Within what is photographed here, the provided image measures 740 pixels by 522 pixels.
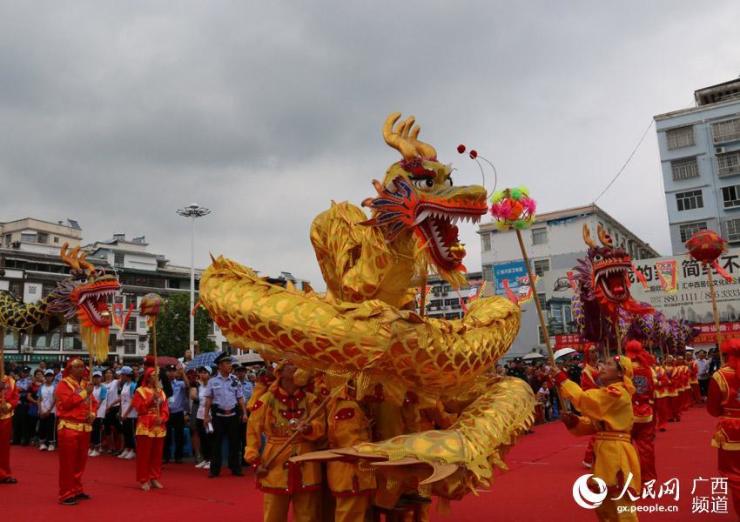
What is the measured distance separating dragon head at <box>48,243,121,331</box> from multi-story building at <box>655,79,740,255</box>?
80.7 feet

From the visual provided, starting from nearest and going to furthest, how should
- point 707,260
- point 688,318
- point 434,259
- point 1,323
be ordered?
1. point 434,259
2. point 707,260
3. point 1,323
4. point 688,318

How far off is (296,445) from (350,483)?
0.46 meters

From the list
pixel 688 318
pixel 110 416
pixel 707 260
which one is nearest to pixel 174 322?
pixel 110 416

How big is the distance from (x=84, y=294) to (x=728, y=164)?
26.5 meters

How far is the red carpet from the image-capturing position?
4793mm

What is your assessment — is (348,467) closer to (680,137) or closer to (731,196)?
(731,196)

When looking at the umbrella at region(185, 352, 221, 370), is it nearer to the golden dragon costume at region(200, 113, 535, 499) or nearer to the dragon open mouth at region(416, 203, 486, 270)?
the golden dragon costume at region(200, 113, 535, 499)

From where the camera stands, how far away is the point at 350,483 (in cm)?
330

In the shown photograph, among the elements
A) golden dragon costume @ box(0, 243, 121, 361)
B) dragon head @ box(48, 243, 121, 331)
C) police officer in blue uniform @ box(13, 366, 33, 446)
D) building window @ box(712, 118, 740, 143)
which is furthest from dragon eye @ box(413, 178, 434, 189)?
building window @ box(712, 118, 740, 143)

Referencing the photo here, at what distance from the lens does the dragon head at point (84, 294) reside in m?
6.28

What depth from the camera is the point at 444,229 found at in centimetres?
316

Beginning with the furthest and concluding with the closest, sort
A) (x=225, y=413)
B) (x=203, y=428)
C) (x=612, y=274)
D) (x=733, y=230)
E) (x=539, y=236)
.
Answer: (x=539, y=236) → (x=733, y=230) → (x=203, y=428) → (x=225, y=413) → (x=612, y=274)

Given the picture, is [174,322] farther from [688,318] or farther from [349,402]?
[349,402]

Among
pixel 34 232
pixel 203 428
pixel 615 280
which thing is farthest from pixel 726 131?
pixel 34 232
